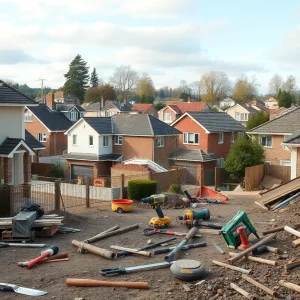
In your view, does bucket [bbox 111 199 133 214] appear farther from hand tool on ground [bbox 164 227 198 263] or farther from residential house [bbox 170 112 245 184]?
residential house [bbox 170 112 245 184]

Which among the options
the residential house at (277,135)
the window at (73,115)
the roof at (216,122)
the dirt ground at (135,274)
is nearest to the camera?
the dirt ground at (135,274)

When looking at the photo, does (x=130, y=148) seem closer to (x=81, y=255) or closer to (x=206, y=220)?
(x=206, y=220)

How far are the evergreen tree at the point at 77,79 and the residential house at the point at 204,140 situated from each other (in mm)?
75716

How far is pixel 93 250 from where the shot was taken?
13250 millimetres

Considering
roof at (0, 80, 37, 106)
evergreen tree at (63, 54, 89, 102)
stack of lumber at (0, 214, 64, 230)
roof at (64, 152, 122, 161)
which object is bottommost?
stack of lumber at (0, 214, 64, 230)

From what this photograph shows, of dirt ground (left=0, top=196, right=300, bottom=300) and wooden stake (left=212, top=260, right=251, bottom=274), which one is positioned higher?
wooden stake (left=212, top=260, right=251, bottom=274)

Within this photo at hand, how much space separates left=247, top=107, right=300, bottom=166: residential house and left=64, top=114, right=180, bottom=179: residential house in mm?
7854

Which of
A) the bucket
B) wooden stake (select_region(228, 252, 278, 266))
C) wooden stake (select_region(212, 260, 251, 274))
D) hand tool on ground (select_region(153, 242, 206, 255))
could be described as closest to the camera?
wooden stake (select_region(212, 260, 251, 274))

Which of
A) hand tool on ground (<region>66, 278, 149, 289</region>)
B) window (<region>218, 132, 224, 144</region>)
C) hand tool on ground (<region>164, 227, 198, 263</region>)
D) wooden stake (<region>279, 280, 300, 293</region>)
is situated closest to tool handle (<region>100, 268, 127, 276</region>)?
hand tool on ground (<region>66, 278, 149, 289</region>)

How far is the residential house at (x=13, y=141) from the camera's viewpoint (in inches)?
866

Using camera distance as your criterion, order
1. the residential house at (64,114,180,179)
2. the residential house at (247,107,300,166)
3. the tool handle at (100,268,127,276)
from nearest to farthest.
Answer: the tool handle at (100,268,127,276)
the residential house at (247,107,300,166)
the residential house at (64,114,180,179)

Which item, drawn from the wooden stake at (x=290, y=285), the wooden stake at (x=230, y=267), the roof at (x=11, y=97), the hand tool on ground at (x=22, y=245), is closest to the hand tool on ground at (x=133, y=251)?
the wooden stake at (x=230, y=267)

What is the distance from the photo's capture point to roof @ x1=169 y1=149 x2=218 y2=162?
41.5 meters

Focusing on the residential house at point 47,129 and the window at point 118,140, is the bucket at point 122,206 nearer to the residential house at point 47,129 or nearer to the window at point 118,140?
the window at point 118,140
